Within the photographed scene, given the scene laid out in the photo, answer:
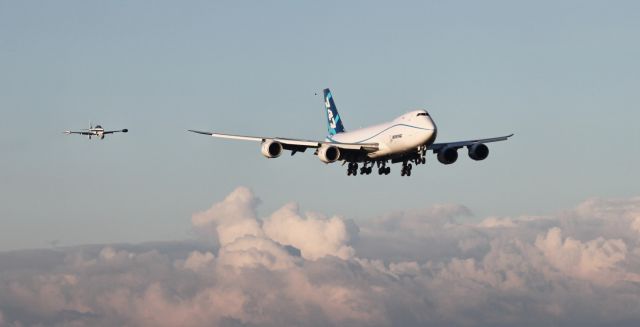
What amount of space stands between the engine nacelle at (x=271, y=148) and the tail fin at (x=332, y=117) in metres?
25.3

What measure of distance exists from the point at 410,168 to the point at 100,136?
75.3 meters

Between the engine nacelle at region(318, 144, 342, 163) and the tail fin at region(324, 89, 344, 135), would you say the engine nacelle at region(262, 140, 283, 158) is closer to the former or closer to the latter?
the engine nacelle at region(318, 144, 342, 163)

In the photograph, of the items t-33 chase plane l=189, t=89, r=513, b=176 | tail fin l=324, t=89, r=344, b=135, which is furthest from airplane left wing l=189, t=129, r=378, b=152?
tail fin l=324, t=89, r=344, b=135

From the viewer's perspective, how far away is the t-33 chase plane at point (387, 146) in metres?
110

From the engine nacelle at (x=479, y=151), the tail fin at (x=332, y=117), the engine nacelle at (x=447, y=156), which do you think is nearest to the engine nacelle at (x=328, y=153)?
the engine nacelle at (x=447, y=156)

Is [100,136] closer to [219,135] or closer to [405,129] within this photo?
[219,135]

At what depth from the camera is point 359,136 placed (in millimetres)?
119688

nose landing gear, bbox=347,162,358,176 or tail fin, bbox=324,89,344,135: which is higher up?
tail fin, bbox=324,89,344,135

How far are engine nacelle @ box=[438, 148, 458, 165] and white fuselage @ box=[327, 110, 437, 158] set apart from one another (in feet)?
22.8

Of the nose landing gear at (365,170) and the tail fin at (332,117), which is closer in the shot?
the nose landing gear at (365,170)

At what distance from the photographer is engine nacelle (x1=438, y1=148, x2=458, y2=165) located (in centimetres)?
11762

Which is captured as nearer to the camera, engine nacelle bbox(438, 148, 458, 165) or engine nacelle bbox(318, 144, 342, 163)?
engine nacelle bbox(318, 144, 342, 163)

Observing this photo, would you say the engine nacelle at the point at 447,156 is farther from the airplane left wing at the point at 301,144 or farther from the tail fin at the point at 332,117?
the tail fin at the point at 332,117

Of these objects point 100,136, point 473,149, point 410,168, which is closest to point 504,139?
point 473,149
